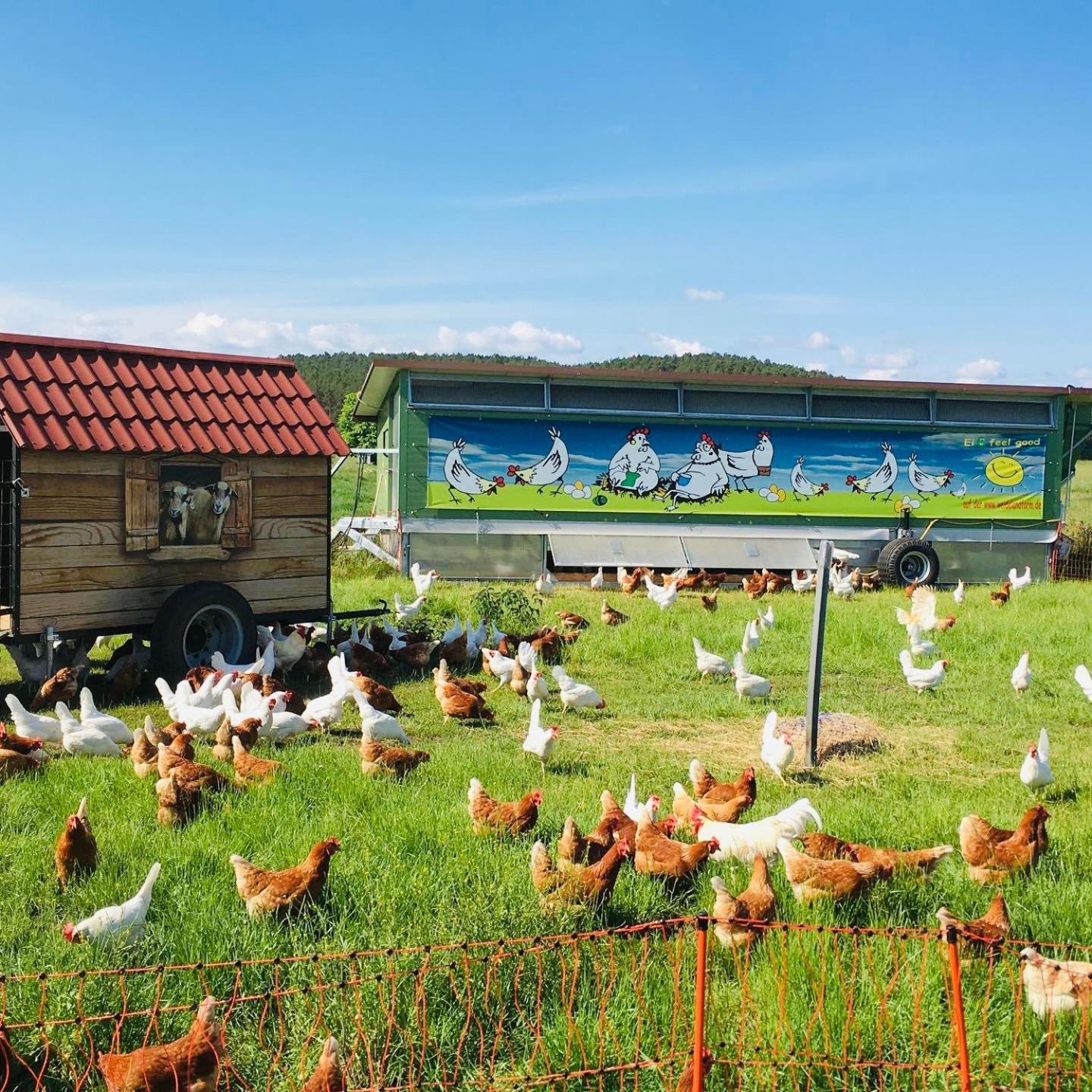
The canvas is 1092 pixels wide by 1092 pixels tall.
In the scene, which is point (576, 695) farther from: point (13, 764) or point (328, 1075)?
point (328, 1075)

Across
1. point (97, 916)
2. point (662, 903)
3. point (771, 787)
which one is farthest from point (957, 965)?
point (771, 787)

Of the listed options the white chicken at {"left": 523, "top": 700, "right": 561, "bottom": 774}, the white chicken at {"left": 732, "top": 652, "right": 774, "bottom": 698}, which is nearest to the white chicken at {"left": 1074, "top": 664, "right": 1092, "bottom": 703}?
the white chicken at {"left": 732, "top": 652, "right": 774, "bottom": 698}

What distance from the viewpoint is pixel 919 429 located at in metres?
20.4

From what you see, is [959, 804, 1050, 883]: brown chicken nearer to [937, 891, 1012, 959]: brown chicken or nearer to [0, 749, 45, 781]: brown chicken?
[937, 891, 1012, 959]: brown chicken

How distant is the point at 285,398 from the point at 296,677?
2915mm

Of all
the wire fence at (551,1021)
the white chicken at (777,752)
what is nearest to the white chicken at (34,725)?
the wire fence at (551,1021)

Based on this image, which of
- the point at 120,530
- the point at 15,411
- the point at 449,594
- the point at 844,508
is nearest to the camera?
the point at 15,411

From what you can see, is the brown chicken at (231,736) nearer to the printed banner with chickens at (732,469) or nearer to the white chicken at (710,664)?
the white chicken at (710,664)

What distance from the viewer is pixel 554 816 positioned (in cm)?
638

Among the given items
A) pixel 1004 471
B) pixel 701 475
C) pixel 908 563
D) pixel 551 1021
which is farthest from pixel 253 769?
pixel 1004 471

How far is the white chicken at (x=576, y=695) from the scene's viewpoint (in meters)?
9.48

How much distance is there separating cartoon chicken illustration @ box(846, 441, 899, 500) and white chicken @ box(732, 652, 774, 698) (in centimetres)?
1087

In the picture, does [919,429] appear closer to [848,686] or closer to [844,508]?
[844,508]

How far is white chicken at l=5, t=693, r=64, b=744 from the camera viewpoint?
7.76 meters
